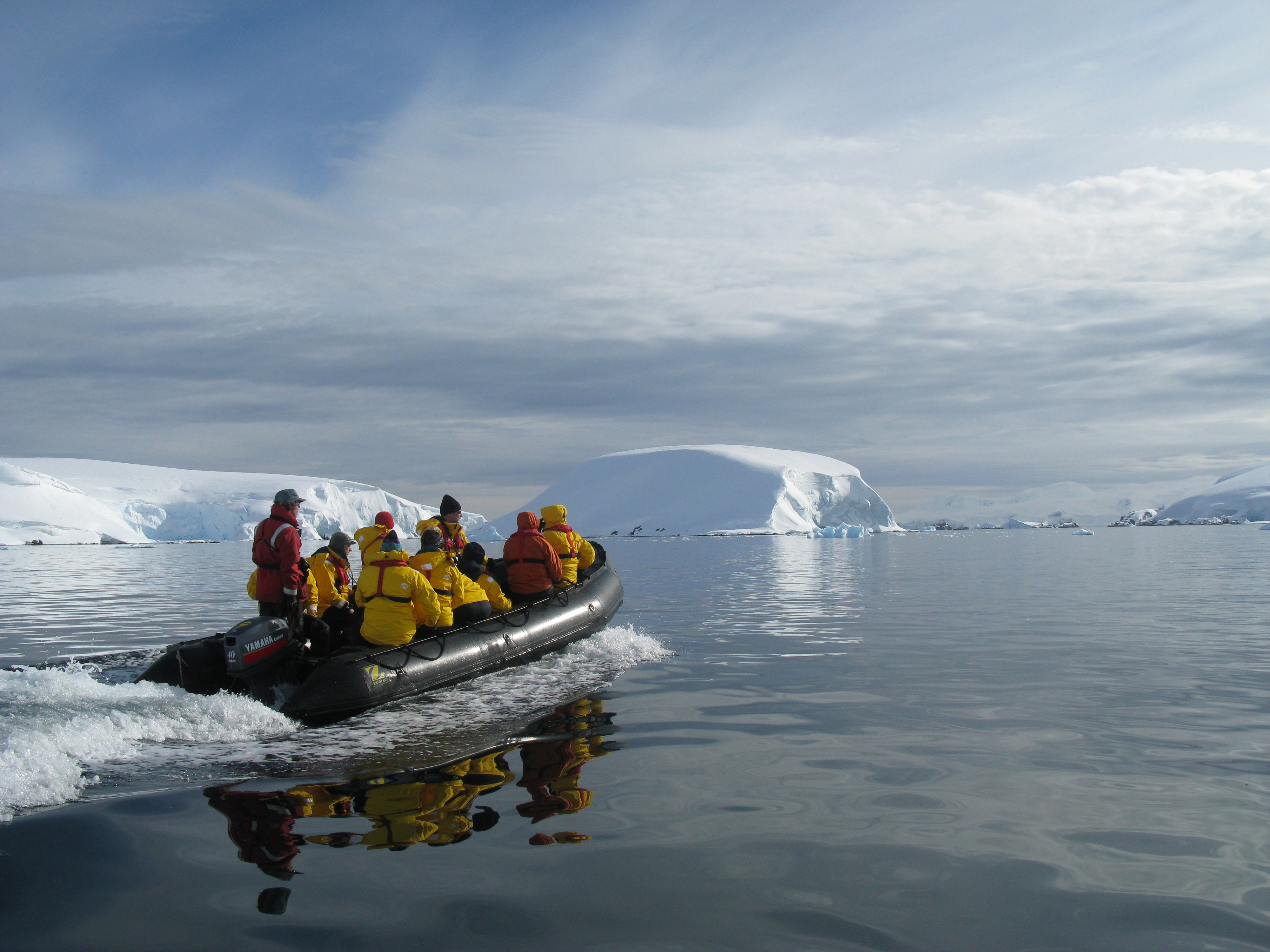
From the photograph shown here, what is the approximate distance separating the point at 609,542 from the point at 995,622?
6623cm

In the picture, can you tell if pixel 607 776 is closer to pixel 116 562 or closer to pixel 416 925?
pixel 416 925

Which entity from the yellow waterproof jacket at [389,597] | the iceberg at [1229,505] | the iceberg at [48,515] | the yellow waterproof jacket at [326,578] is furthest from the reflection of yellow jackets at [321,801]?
the iceberg at [1229,505]

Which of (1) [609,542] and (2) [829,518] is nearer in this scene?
(1) [609,542]

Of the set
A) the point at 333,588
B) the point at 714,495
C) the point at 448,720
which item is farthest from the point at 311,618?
the point at 714,495

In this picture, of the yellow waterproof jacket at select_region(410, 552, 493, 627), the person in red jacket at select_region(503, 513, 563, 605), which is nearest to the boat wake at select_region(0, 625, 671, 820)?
the yellow waterproof jacket at select_region(410, 552, 493, 627)

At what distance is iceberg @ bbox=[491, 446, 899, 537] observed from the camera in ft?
313

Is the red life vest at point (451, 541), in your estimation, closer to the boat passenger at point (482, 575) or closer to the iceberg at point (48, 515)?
the boat passenger at point (482, 575)

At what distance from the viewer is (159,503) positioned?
287 feet

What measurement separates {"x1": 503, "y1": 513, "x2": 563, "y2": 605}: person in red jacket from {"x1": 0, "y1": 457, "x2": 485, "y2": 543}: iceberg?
5731 centimetres

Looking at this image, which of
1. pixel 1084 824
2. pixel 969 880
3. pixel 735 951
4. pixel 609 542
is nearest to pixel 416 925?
pixel 735 951

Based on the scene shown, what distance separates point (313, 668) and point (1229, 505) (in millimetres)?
173006

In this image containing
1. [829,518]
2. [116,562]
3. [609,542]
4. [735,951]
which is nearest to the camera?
[735,951]

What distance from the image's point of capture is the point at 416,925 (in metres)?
2.76

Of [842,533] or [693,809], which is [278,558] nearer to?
[693,809]
